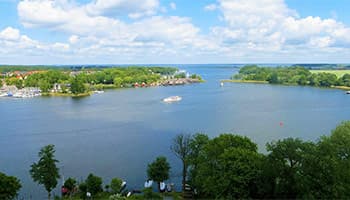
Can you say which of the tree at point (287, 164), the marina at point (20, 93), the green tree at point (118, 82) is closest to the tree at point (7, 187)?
the tree at point (287, 164)

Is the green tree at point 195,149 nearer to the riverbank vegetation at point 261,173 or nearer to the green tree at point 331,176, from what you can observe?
the riverbank vegetation at point 261,173

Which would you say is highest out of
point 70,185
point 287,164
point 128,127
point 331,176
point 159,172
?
point 331,176

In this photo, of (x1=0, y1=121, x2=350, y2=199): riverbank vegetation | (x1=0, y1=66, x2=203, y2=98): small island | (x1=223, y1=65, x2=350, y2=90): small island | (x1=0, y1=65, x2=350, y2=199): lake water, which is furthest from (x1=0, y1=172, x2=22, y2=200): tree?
(x1=223, y1=65, x2=350, y2=90): small island

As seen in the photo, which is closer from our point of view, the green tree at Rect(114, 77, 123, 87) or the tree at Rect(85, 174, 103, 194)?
the tree at Rect(85, 174, 103, 194)

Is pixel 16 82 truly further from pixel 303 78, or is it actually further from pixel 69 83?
pixel 303 78

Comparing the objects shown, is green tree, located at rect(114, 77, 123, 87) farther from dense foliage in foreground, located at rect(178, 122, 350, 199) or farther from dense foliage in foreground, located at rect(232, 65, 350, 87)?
dense foliage in foreground, located at rect(178, 122, 350, 199)

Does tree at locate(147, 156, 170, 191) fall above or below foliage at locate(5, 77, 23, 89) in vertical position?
below

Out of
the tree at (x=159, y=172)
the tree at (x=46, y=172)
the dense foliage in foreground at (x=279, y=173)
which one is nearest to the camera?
the dense foliage in foreground at (x=279, y=173)

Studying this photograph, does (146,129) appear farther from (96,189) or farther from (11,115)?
(11,115)

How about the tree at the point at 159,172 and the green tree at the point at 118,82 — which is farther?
the green tree at the point at 118,82

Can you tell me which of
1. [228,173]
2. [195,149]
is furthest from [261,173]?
[195,149]
